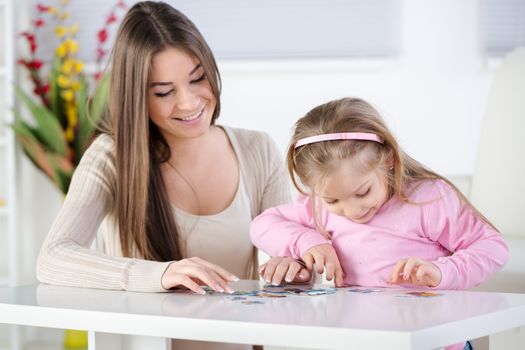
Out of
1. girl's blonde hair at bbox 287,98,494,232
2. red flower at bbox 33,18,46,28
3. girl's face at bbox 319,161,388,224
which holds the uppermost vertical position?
red flower at bbox 33,18,46,28

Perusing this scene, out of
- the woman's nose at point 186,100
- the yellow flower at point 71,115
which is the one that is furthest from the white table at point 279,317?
the yellow flower at point 71,115

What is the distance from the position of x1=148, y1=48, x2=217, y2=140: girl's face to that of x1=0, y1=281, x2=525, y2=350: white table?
51 cm

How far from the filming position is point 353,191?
162 cm

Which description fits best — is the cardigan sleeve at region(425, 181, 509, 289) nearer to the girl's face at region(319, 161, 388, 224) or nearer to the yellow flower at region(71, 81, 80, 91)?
the girl's face at region(319, 161, 388, 224)

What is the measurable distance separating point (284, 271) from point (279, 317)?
1.36ft

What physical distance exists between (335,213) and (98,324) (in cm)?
56

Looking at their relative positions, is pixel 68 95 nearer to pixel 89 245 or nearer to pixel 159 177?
pixel 159 177

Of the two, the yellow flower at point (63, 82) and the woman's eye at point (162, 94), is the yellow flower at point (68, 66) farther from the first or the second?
the woman's eye at point (162, 94)

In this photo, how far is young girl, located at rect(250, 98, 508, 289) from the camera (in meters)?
1.62

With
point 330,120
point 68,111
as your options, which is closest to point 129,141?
point 330,120

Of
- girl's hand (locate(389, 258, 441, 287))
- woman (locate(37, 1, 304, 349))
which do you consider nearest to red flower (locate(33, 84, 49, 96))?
woman (locate(37, 1, 304, 349))

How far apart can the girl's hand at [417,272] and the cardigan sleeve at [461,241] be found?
0.02 metres

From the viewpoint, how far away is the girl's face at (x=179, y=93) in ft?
6.36

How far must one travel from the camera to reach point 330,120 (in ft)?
5.49
